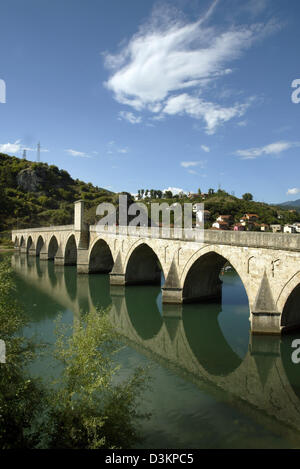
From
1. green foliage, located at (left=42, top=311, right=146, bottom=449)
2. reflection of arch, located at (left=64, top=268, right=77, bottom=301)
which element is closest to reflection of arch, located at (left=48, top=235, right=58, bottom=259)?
reflection of arch, located at (left=64, top=268, right=77, bottom=301)

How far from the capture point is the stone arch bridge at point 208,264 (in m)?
12.4

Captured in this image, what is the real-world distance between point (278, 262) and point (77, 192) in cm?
9508

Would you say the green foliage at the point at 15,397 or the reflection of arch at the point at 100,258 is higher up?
the reflection of arch at the point at 100,258

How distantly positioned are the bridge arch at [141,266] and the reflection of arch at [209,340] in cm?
670

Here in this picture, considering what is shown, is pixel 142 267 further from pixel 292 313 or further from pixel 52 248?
pixel 52 248

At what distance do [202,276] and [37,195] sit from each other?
8098 centimetres

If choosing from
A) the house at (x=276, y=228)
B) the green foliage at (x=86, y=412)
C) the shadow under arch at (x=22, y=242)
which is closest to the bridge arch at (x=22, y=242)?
the shadow under arch at (x=22, y=242)

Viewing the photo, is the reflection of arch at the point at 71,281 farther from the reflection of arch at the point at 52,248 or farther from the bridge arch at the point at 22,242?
the bridge arch at the point at 22,242

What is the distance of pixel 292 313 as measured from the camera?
12.9 m

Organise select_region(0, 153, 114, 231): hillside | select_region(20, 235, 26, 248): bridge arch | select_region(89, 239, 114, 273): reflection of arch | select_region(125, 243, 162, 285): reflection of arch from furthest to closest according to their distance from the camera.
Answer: select_region(0, 153, 114, 231): hillside → select_region(20, 235, 26, 248): bridge arch → select_region(89, 239, 114, 273): reflection of arch → select_region(125, 243, 162, 285): reflection of arch

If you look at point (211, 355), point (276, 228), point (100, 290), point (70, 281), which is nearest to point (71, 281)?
point (70, 281)

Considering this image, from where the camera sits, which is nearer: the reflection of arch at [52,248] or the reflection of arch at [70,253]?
the reflection of arch at [70,253]

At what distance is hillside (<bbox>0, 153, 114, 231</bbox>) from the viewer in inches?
2953

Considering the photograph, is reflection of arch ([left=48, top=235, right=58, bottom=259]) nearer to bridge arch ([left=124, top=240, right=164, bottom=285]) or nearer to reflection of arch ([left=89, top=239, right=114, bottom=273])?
reflection of arch ([left=89, top=239, right=114, bottom=273])
